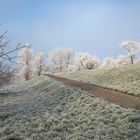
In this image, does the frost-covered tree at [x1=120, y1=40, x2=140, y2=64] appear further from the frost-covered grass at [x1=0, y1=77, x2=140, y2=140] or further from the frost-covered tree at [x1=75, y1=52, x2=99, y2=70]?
the frost-covered grass at [x1=0, y1=77, x2=140, y2=140]

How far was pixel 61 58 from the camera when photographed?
109m

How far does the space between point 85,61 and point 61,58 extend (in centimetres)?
825

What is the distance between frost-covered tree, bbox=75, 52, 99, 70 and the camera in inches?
4190

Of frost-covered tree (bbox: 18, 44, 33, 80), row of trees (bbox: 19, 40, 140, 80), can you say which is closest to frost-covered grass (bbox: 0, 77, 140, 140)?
frost-covered tree (bbox: 18, 44, 33, 80)

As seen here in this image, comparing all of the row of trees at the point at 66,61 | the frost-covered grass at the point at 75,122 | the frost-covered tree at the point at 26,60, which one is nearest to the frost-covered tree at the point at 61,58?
the row of trees at the point at 66,61

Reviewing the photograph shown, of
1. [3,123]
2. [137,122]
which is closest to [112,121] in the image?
[137,122]

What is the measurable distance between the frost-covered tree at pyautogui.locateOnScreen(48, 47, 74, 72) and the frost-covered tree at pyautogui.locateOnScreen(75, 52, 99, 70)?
2.50 meters

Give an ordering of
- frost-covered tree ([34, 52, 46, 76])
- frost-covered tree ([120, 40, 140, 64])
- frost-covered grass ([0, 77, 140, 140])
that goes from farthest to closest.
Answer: frost-covered tree ([34, 52, 46, 76])
frost-covered tree ([120, 40, 140, 64])
frost-covered grass ([0, 77, 140, 140])

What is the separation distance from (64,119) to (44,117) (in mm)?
1963

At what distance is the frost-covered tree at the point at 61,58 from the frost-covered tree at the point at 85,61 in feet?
8.21

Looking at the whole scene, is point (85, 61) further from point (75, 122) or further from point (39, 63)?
point (75, 122)

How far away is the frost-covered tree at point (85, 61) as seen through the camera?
106 metres

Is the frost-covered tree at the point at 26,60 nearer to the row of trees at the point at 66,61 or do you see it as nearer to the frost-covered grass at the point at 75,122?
the row of trees at the point at 66,61

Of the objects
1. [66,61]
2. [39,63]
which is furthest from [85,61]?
[39,63]
